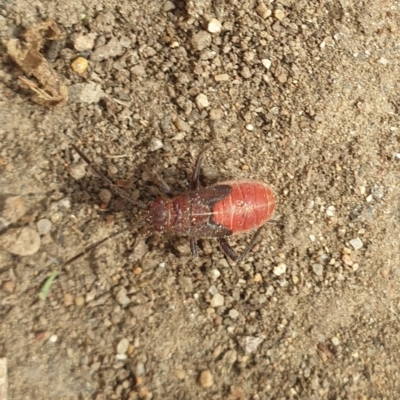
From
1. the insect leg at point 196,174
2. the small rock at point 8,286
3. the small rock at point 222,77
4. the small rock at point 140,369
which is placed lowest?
the small rock at point 140,369

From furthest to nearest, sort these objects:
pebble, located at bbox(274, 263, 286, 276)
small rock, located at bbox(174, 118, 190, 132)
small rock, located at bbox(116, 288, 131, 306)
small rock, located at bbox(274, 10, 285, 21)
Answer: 1. small rock, located at bbox(274, 10, 285, 21)
2. small rock, located at bbox(174, 118, 190, 132)
3. pebble, located at bbox(274, 263, 286, 276)
4. small rock, located at bbox(116, 288, 131, 306)

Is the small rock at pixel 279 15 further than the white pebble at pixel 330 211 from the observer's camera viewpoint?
Yes

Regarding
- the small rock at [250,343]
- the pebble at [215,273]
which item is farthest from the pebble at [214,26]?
the small rock at [250,343]

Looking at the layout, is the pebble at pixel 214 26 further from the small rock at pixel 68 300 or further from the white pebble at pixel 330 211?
the small rock at pixel 68 300

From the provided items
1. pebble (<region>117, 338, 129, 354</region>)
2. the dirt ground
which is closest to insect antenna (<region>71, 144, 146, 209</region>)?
the dirt ground

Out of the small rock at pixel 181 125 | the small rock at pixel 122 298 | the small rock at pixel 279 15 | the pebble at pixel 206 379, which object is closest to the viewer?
the pebble at pixel 206 379

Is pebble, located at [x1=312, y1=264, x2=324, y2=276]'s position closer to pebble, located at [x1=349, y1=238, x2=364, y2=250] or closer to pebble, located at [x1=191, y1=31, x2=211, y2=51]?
pebble, located at [x1=349, y1=238, x2=364, y2=250]

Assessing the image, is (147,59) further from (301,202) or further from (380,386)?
(380,386)
